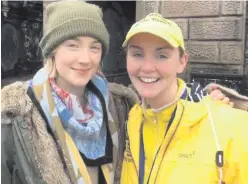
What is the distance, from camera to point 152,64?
1914mm

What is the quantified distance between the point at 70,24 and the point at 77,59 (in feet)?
0.67

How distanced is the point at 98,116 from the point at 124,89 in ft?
1.25

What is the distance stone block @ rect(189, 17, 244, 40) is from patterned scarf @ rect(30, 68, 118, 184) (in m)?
4.21

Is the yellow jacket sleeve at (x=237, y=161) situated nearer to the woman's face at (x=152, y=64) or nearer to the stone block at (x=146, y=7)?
the woman's face at (x=152, y=64)

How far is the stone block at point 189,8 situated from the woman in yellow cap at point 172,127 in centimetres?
441

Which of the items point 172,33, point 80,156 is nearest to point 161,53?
point 172,33

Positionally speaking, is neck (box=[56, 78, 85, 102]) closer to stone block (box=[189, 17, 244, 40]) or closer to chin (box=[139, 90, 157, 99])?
chin (box=[139, 90, 157, 99])

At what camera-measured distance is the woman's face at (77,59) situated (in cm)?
218

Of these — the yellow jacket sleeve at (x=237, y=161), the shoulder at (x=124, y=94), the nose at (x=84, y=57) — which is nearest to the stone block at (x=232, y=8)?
the shoulder at (x=124, y=94)

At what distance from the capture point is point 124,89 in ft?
8.63

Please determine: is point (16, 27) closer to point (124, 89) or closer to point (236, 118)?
point (124, 89)

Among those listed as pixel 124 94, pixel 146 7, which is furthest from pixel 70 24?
pixel 146 7

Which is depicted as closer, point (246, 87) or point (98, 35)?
point (98, 35)

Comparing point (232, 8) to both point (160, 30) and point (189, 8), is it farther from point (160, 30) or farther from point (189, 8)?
point (160, 30)
